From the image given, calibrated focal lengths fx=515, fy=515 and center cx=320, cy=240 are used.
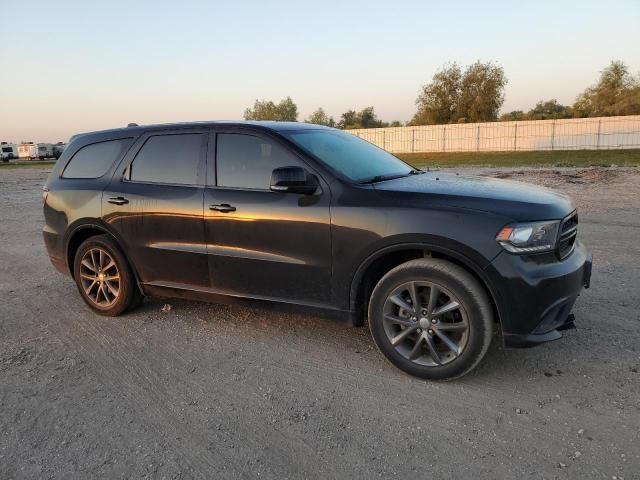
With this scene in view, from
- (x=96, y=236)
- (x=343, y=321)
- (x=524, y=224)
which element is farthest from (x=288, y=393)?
(x=96, y=236)

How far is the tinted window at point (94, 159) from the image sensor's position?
501cm

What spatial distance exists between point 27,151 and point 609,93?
6724cm

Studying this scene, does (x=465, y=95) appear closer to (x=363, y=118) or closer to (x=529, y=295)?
(x=363, y=118)

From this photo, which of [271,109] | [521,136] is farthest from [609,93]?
[271,109]

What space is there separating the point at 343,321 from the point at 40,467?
211 cm

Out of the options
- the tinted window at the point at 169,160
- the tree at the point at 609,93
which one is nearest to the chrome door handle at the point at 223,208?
the tinted window at the point at 169,160

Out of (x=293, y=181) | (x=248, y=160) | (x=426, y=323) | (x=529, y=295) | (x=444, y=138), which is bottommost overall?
(x=426, y=323)

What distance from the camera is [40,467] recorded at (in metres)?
2.77

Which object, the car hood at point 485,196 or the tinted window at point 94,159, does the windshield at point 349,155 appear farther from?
the tinted window at point 94,159

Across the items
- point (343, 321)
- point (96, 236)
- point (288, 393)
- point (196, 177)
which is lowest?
point (288, 393)

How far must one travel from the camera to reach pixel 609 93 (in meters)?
54.4

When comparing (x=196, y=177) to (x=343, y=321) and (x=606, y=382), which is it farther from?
(x=606, y=382)

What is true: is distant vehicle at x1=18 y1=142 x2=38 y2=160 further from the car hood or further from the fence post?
the car hood

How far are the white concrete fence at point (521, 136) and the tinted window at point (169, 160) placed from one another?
3146cm
